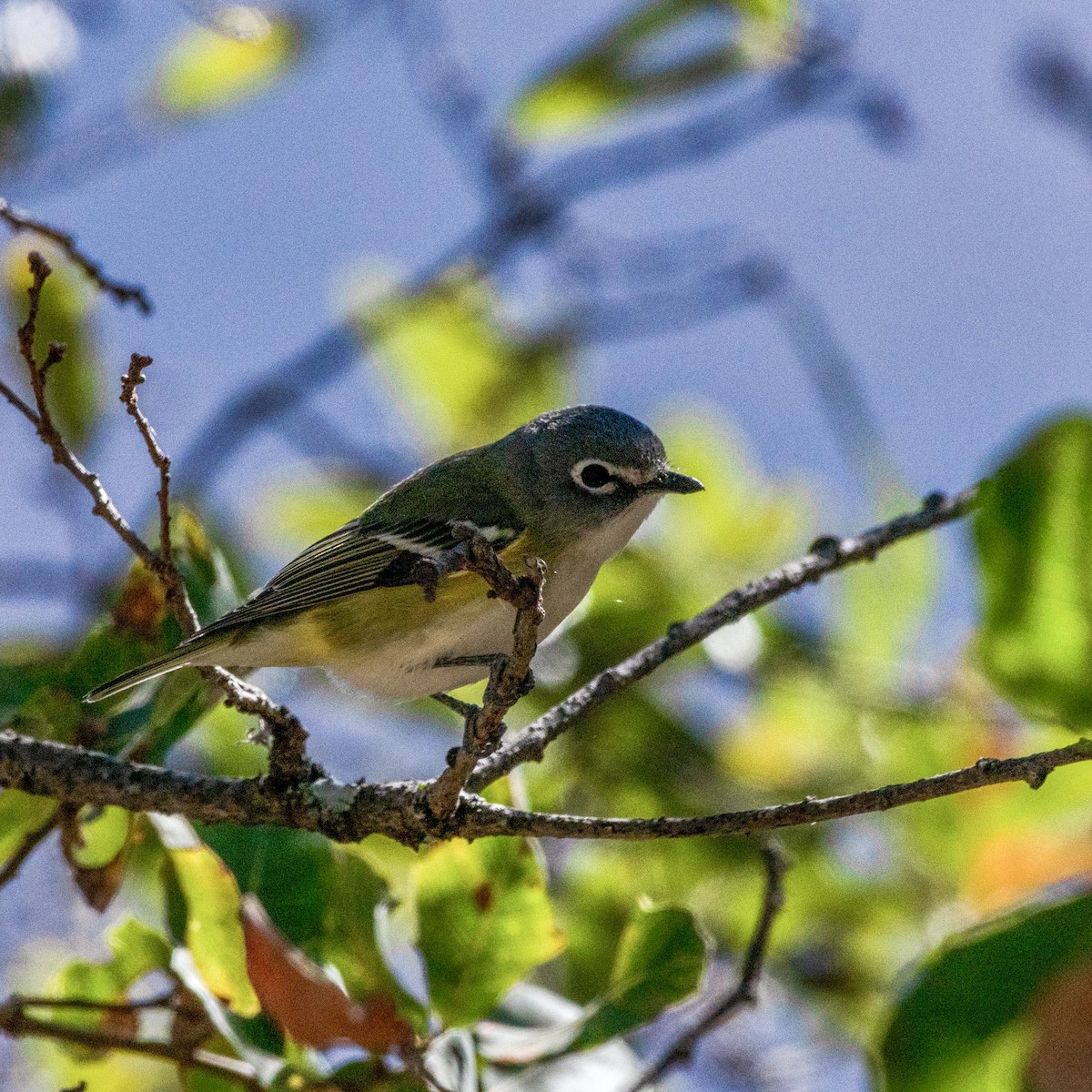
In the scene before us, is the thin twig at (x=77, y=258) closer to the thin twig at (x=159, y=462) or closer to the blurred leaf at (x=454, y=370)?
the thin twig at (x=159, y=462)

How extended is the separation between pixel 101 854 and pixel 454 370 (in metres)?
2.48

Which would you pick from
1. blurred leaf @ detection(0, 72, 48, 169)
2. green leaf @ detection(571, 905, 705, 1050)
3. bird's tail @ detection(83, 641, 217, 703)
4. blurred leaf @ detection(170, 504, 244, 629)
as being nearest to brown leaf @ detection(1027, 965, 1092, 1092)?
green leaf @ detection(571, 905, 705, 1050)

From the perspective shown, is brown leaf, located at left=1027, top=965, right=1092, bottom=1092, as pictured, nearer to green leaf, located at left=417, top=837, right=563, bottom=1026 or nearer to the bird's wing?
green leaf, located at left=417, top=837, right=563, bottom=1026

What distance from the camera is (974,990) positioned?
6.03 feet

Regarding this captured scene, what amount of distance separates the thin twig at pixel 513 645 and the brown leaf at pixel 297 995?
344 millimetres

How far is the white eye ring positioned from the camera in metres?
2.64

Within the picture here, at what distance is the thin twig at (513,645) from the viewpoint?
1.51m

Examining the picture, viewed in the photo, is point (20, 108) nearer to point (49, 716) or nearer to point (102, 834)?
point (49, 716)

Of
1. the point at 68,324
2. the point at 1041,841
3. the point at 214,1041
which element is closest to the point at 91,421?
the point at 68,324

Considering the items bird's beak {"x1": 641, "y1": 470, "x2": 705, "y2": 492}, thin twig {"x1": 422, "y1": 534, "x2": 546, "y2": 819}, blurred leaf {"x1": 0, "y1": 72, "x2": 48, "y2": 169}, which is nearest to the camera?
thin twig {"x1": 422, "y1": 534, "x2": 546, "y2": 819}

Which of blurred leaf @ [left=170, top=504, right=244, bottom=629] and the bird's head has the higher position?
the bird's head

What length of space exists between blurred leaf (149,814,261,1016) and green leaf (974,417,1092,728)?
4.17ft

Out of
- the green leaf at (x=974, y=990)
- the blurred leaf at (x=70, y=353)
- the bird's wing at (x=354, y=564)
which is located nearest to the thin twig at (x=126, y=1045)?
the bird's wing at (x=354, y=564)

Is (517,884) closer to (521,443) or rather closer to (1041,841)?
(521,443)
